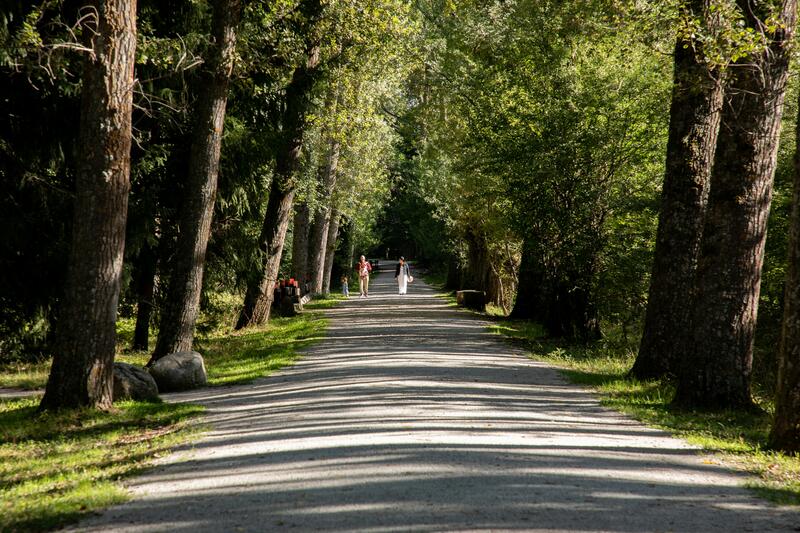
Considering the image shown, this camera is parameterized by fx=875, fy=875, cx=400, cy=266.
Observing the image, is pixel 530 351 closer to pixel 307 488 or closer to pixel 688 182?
pixel 688 182

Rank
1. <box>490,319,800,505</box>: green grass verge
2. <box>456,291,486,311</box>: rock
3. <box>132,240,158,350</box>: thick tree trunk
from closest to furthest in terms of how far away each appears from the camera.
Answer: <box>490,319,800,505</box>: green grass verge, <box>132,240,158,350</box>: thick tree trunk, <box>456,291,486,311</box>: rock

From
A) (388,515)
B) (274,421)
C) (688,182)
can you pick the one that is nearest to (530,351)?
(688,182)

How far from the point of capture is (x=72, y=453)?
9.14 metres

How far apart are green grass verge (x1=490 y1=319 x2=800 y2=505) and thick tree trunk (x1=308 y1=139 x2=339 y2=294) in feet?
63.7

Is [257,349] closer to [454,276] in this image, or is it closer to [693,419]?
[693,419]

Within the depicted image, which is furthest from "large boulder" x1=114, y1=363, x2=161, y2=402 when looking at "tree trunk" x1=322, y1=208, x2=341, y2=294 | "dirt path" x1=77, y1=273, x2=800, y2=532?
"tree trunk" x1=322, y1=208, x2=341, y2=294

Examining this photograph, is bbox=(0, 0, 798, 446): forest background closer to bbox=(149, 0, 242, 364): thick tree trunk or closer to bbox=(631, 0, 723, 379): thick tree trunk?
bbox=(149, 0, 242, 364): thick tree trunk

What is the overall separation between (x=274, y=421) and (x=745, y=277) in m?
6.18

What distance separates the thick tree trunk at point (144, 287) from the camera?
798 inches

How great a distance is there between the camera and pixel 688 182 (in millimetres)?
14117

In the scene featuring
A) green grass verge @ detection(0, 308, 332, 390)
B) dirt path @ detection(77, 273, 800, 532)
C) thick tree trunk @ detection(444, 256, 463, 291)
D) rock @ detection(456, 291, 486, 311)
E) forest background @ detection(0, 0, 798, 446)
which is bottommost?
green grass verge @ detection(0, 308, 332, 390)

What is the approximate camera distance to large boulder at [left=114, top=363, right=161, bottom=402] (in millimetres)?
12391

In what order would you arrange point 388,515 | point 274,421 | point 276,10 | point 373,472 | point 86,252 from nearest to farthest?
1. point 388,515
2. point 373,472
3. point 274,421
4. point 86,252
5. point 276,10

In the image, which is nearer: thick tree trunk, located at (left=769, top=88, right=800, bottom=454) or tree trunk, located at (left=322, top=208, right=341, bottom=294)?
thick tree trunk, located at (left=769, top=88, right=800, bottom=454)
